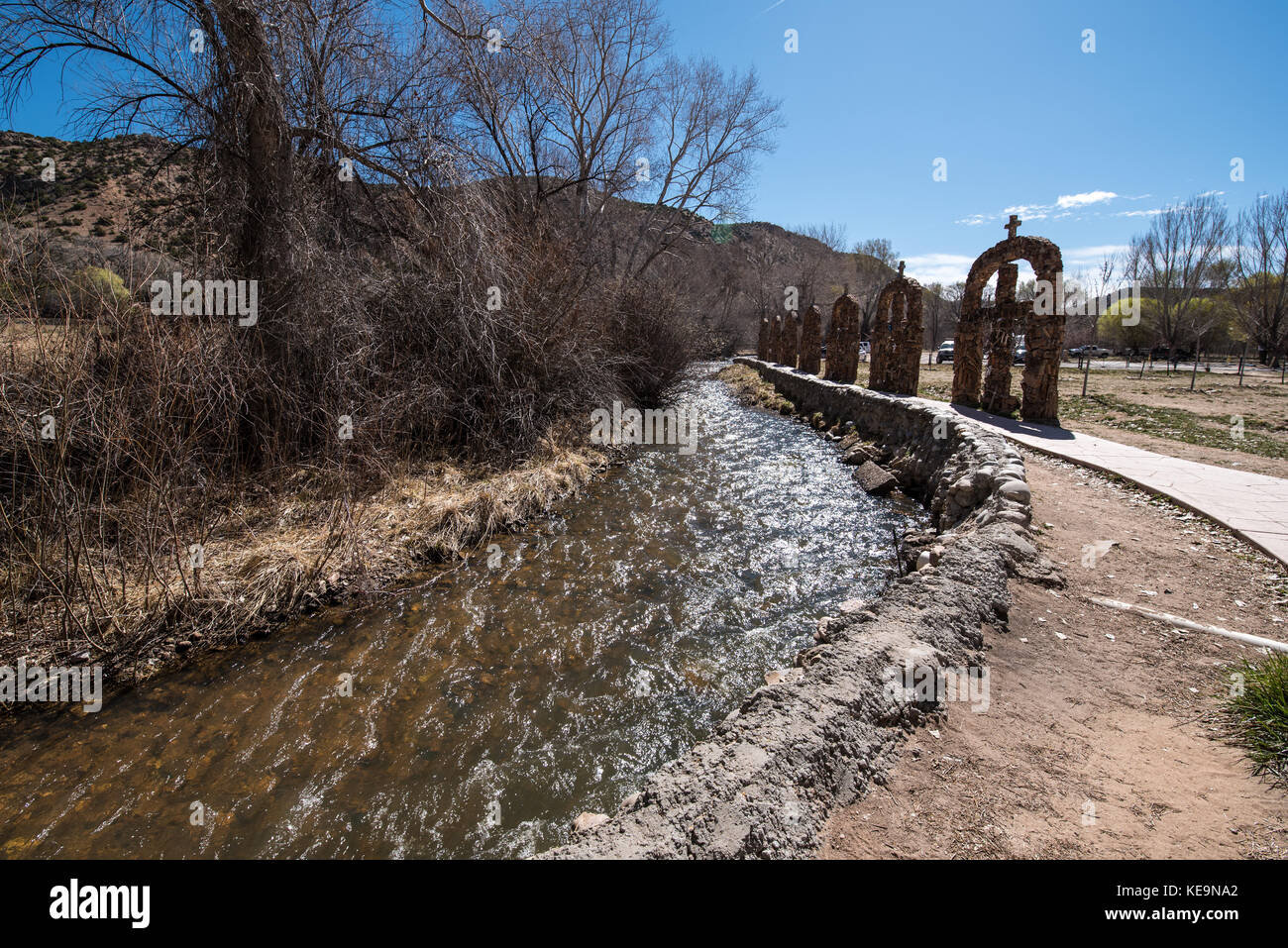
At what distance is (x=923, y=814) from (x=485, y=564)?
4667 mm

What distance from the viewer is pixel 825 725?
2439 mm

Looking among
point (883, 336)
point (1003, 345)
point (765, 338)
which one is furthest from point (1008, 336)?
point (765, 338)

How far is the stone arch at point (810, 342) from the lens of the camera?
20.4m

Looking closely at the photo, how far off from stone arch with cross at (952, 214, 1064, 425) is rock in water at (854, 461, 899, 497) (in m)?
4.29

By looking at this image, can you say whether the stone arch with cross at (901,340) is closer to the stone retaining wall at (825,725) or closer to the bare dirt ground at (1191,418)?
the bare dirt ground at (1191,418)

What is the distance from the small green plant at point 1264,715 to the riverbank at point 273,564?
19.0 feet

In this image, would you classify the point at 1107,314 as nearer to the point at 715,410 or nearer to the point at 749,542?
the point at 715,410

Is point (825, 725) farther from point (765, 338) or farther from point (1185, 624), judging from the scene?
point (765, 338)

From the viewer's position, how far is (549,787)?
9.79 ft

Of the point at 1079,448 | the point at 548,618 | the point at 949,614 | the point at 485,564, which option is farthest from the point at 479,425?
the point at 1079,448

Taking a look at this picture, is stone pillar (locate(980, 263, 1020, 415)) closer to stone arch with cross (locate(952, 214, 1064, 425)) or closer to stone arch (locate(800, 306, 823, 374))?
stone arch with cross (locate(952, 214, 1064, 425))

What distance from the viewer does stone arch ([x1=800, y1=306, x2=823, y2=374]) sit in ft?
67.1

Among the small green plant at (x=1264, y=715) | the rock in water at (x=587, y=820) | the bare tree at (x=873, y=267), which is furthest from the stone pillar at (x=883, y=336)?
the bare tree at (x=873, y=267)

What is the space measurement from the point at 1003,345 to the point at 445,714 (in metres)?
12.9
